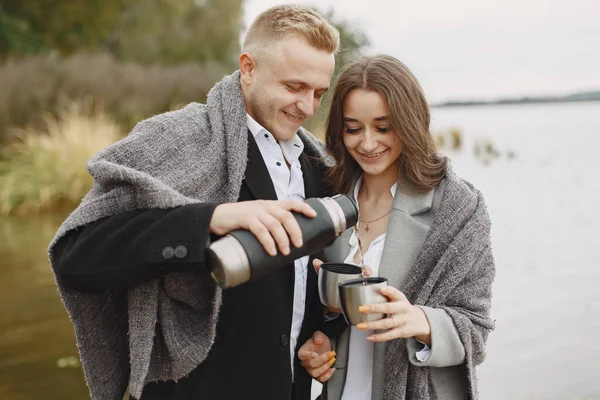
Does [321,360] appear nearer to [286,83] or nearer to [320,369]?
[320,369]

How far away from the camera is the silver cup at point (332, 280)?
6.48 ft

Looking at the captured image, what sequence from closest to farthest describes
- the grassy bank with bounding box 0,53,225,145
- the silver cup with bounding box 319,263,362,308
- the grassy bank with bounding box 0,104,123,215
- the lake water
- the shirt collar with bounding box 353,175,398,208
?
1. the silver cup with bounding box 319,263,362,308
2. the shirt collar with bounding box 353,175,398,208
3. the lake water
4. the grassy bank with bounding box 0,104,123,215
5. the grassy bank with bounding box 0,53,225,145

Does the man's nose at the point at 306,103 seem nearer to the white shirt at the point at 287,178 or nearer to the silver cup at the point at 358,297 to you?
the white shirt at the point at 287,178

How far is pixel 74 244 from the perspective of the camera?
5.51ft

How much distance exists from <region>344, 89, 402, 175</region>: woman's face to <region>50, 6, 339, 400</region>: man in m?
0.18

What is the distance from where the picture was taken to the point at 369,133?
91.4 inches

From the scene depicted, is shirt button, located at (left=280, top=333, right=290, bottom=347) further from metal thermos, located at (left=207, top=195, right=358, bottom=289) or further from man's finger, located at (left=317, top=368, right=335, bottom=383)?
metal thermos, located at (left=207, top=195, right=358, bottom=289)

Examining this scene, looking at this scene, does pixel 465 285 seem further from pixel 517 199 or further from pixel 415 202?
pixel 517 199

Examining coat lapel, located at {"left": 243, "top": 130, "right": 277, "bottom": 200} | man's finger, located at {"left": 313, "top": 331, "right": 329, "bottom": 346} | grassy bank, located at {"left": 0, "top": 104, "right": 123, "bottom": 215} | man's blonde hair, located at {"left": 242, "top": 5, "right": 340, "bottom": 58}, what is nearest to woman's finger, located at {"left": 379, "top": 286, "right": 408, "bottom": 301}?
man's finger, located at {"left": 313, "top": 331, "right": 329, "bottom": 346}

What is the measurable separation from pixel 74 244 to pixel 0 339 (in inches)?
145

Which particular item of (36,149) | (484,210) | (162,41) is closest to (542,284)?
(484,210)

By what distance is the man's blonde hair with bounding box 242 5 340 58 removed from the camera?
6.91 feet

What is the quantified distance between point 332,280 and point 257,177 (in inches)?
15.8

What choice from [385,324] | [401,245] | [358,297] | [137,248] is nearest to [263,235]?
[137,248]
